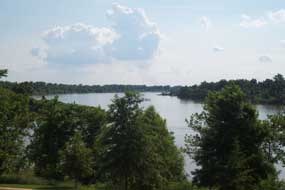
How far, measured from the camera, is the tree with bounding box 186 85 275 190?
1057 inches

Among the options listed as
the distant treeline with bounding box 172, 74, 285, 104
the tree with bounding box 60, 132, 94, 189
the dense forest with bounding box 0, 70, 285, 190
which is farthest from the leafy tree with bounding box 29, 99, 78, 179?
the distant treeline with bounding box 172, 74, 285, 104

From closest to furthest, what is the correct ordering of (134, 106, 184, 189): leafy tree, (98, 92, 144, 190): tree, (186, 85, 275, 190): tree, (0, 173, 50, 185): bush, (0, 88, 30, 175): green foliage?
1. (98, 92, 144, 190): tree
2. (134, 106, 184, 189): leafy tree
3. (186, 85, 275, 190): tree
4. (0, 88, 30, 175): green foliage
5. (0, 173, 50, 185): bush

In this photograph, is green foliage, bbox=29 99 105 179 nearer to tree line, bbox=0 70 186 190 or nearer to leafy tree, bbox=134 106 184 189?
tree line, bbox=0 70 186 190

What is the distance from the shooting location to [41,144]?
44.0 metres

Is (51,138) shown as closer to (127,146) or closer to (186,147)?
(186,147)

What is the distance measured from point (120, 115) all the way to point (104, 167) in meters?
2.70

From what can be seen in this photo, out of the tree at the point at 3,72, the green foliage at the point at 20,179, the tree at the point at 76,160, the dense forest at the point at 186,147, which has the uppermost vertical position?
the tree at the point at 3,72

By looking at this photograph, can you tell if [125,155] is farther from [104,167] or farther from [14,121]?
[14,121]

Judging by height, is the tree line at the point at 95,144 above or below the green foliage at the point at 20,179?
above

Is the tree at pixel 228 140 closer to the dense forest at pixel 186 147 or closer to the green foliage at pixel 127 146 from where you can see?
the dense forest at pixel 186 147

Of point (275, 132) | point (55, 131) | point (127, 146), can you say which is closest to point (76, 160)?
point (55, 131)

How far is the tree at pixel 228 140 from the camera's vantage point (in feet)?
88.1

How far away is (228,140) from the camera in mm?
27016

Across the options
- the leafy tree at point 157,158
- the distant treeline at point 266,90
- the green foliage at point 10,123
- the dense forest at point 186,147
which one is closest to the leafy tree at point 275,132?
the dense forest at point 186,147
